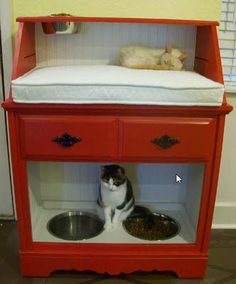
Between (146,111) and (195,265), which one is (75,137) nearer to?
(146,111)

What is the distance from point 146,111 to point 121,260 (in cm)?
60

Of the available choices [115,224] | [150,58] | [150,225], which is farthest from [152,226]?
[150,58]

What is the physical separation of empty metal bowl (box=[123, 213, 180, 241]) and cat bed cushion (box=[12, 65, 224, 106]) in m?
0.61

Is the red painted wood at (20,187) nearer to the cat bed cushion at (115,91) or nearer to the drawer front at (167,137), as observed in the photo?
the cat bed cushion at (115,91)

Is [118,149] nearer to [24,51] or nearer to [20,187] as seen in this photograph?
[20,187]

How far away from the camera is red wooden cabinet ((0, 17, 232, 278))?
1117mm

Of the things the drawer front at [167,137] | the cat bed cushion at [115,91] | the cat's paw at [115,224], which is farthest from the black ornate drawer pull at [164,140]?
the cat's paw at [115,224]

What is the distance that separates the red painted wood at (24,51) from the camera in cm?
115

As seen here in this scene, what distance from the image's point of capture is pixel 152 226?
1.50m

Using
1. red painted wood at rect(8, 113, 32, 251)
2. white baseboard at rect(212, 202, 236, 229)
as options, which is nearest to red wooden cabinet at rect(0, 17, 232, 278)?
red painted wood at rect(8, 113, 32, 251)

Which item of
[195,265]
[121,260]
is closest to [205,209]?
[195,265]

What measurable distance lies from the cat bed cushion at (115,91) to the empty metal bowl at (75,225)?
24.7 inches

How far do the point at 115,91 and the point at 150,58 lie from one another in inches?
15.9

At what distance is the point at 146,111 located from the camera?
1115 millimetres
